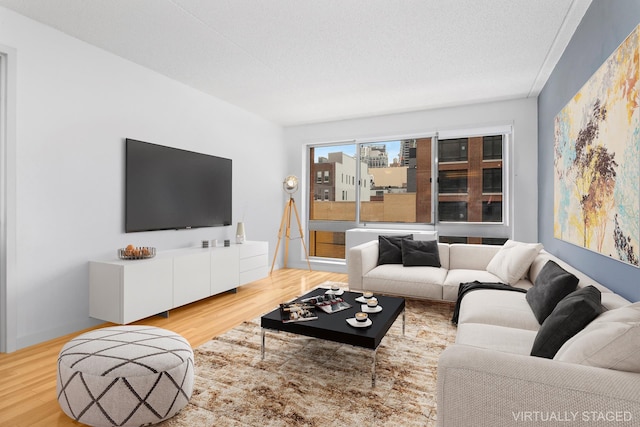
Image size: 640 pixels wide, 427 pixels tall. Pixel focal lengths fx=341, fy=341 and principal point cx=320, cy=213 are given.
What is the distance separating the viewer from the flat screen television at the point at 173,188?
3574 millimetres

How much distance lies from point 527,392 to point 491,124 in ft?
14.7

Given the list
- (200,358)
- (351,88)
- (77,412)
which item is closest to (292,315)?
(200,358)

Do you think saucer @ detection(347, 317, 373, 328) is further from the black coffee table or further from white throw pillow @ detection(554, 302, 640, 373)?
white throw pillow @ detection(554, 302, 640, 373)

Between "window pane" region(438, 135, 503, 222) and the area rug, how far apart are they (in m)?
2.52

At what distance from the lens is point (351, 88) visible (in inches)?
170

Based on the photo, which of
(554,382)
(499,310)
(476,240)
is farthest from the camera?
(476,240)

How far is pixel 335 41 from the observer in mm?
3109

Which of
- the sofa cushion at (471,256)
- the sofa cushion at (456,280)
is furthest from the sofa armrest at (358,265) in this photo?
the sofa cushion at (471,256)

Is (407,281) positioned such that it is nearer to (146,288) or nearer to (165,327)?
(165,327)

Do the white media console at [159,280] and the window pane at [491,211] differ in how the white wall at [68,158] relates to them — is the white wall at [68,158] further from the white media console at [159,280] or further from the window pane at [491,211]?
the window pane at [491,211]

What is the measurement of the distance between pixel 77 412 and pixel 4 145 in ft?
7.06

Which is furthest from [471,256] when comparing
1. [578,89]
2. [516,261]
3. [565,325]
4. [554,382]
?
[554,382]

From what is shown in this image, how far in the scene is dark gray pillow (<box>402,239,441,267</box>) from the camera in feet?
13.1

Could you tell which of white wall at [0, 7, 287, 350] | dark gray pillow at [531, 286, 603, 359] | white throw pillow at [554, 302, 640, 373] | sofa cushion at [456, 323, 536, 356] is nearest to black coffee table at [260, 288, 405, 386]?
sofa cushion at [456, 323, 536, 356]
